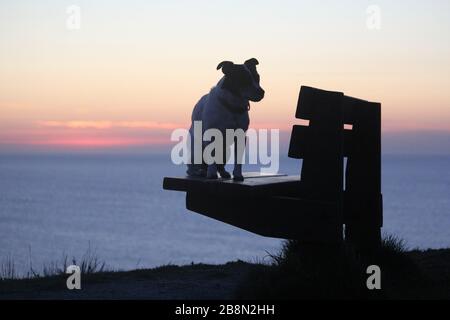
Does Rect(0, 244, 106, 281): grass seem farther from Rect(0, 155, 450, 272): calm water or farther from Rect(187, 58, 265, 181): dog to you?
Rect(0, 155, 450, 272): calm water

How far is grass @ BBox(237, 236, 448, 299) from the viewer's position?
20.7 feet

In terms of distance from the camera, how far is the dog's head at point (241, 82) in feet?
22.8

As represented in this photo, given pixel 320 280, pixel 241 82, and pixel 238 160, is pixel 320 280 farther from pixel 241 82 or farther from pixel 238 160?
pixel 241 82

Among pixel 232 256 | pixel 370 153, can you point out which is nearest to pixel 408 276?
pixel 370 153

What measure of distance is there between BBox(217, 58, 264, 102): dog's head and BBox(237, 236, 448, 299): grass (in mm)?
1802

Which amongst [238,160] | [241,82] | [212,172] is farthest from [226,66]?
[212,172]

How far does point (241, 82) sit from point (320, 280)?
91.9 inches

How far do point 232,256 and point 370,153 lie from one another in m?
69.2

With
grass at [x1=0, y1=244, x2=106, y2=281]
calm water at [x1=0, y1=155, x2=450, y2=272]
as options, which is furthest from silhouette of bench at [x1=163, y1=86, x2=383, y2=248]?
calm water at [x1=0, y1=155, x2=450, y2=272]

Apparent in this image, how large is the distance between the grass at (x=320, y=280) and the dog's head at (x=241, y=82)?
1802 mm

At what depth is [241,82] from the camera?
6.97 meters

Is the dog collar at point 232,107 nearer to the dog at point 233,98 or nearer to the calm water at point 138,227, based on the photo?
the dog at point 233,98

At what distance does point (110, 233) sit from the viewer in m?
103

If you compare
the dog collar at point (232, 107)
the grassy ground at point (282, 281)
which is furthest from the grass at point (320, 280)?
the dog collar at point (232, 107)
